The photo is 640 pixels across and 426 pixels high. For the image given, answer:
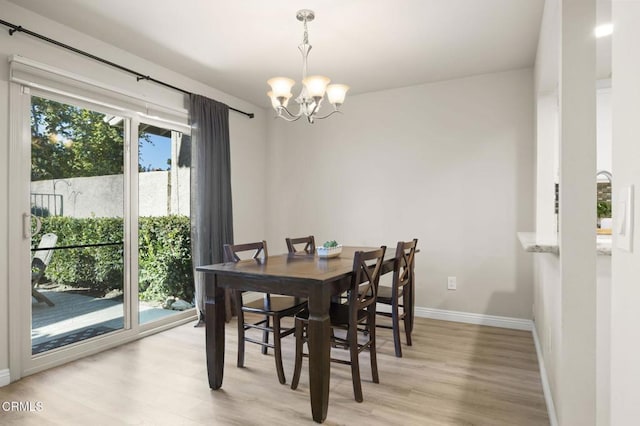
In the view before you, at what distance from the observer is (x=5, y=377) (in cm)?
257

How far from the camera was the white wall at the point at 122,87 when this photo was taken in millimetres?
2590

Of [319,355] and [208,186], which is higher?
[208,186]

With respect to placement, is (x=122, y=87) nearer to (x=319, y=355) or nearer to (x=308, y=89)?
(x=308, y=89)

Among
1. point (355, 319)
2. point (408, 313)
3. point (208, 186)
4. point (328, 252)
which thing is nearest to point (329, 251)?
point (328, 252)

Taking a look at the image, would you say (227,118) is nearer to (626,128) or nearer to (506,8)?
(506,8)

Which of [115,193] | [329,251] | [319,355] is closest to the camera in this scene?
[319,355]

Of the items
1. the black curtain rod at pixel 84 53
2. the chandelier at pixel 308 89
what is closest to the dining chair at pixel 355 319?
the chandelier at pixel 308 89

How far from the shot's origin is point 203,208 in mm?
3957

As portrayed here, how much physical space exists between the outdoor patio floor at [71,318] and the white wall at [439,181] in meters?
2.33

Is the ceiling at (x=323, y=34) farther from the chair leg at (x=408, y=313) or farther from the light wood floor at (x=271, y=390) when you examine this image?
the light wood floor at (x=271, y=390)

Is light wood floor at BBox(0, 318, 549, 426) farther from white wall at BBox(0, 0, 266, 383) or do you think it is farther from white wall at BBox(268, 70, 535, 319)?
white wall at BBox(268, 70, 535, 319)

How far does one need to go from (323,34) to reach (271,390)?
8.58 feet

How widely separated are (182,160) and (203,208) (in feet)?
1.87

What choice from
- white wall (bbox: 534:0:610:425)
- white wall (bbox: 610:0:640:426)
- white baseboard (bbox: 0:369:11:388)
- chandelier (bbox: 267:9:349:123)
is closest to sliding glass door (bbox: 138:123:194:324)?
white baseboard (bbox: 0:369:11:388)
